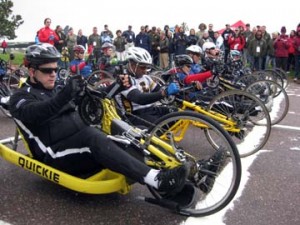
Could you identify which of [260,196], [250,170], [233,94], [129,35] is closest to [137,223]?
[260,196]

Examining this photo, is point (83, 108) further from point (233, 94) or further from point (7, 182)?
point (233, 94)

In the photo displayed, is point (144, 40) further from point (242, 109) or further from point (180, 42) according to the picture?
point (242, 109)

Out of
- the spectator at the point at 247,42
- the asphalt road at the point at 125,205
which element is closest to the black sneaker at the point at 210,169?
the asphalt road at the point at 125,205

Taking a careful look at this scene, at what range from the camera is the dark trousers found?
321 cm

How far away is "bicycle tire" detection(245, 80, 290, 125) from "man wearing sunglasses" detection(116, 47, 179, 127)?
2.60 metres

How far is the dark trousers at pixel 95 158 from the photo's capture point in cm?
321

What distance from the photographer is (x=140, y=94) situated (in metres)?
4.43

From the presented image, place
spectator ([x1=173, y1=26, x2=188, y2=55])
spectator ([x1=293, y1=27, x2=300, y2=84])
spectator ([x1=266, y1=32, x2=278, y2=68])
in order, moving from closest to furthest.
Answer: spectator ([x1=293, y1=27, x2=300, y2=84])
spectator ([x1=266, y1=32, x2=278, y2=68])
spectator ([x1=173, y1=26, x2=188, y2=55])

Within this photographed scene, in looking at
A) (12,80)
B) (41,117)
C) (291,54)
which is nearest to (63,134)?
(41,117)

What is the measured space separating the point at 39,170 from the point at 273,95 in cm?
513

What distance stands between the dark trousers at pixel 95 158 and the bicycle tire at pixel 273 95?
442 centimetres

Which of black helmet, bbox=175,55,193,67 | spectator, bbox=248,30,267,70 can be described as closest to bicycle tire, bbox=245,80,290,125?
black helmet, bbox=175,55,193,67

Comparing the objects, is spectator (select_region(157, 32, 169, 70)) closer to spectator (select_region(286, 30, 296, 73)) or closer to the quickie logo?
spectator (select_region(286, 30, 296, 73))

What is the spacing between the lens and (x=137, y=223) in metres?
3.37
